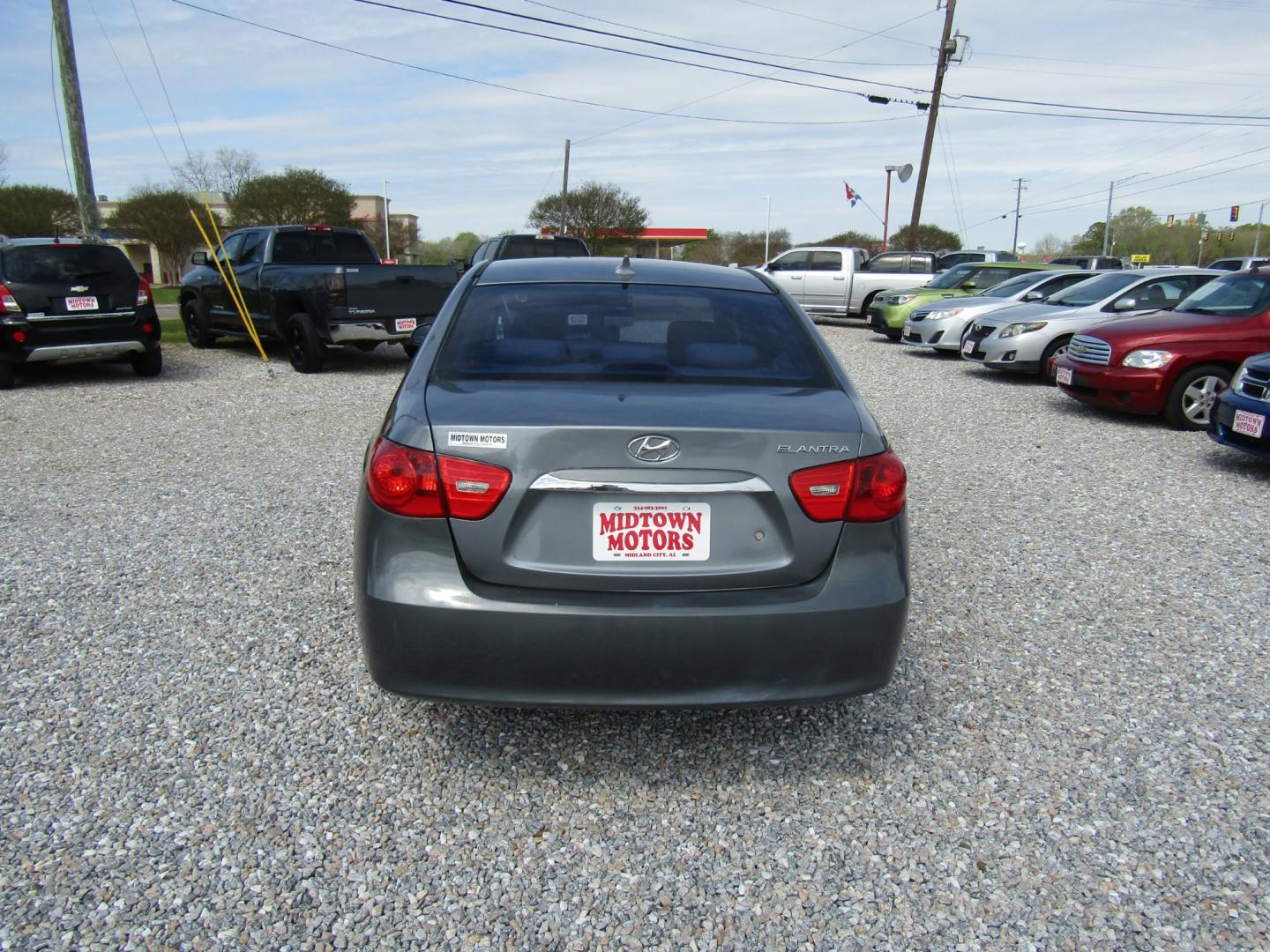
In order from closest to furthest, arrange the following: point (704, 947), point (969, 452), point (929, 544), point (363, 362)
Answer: point (704, 947)
point (929, 544)
point (969, 452)
point (363, 362)

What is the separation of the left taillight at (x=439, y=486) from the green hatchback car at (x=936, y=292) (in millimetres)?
15943

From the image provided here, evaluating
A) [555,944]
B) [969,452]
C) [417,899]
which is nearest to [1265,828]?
[555,944]

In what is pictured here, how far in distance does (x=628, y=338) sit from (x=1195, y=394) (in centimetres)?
788

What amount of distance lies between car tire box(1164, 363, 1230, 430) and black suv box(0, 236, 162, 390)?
36.8 feet

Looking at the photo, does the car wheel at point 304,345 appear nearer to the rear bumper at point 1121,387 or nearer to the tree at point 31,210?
the rear bumper at point 1121,387

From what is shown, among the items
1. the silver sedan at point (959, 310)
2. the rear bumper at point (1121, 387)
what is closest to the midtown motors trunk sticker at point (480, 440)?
the rear bumper at point (1121, 387)

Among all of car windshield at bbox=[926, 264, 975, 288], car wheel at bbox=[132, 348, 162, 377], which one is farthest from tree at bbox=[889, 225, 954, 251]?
car wheel at bbox=[132, 348, 162, 377]

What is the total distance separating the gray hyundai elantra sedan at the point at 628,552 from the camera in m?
2.52

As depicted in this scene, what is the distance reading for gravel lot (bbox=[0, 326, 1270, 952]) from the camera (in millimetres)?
2330

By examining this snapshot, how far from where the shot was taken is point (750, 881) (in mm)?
2469

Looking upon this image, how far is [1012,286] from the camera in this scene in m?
16.0

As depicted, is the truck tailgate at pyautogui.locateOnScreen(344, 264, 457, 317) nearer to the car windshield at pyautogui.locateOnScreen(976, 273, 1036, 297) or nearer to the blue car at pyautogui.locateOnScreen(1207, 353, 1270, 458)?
the blue car at pyautogui.locateOnScreen(1207, 353, 1270, 458)

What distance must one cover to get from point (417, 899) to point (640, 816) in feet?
2.24

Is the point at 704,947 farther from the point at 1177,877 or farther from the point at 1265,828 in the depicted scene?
the point at 1265,828
